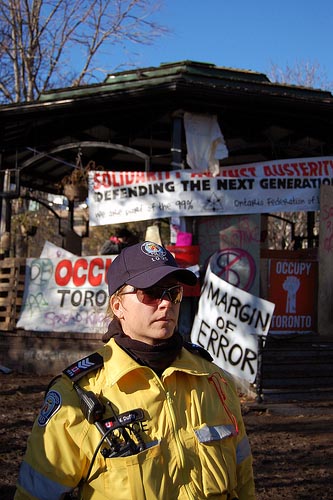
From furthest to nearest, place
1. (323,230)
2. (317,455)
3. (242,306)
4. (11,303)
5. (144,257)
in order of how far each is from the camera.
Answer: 1. (11,303)
2. (323,230)
3. (242,306)
4. (317,455)
5. (144,257)

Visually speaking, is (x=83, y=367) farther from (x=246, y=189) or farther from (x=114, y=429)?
(x=246, y=189)

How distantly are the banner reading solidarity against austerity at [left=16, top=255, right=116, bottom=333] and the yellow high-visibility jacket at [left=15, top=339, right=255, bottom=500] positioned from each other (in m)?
7.80

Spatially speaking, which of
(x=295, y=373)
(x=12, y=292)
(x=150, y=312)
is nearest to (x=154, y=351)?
(x=150, y=312)

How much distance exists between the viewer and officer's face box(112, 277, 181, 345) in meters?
2.29

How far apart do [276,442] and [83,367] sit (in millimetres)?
4825

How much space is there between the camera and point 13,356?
10539mm

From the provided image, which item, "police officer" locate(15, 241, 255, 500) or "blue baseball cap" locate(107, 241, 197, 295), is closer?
"police officer" locate(15, 241, 255, 500)

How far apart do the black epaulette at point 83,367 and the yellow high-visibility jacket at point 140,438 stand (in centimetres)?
2

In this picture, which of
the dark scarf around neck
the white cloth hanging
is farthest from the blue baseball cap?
the white cloth hanging

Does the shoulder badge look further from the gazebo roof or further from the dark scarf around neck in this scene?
the gazebo roof

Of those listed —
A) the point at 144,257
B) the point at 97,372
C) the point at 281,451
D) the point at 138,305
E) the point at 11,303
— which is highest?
the point at 144,257

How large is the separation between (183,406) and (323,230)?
27.1 ft

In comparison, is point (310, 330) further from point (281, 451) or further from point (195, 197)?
point (281, 451)

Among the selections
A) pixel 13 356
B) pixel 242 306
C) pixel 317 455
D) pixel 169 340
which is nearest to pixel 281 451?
pixel 317 455
